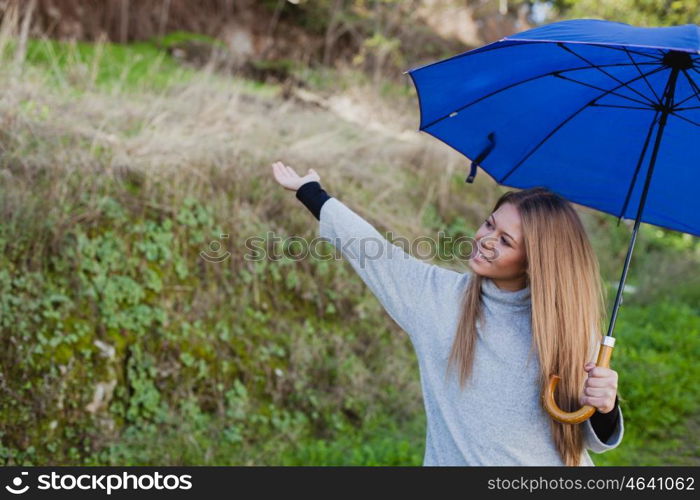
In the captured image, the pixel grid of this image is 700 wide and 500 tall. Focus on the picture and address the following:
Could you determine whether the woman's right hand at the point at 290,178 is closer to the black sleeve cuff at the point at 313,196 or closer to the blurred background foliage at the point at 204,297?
the black sleeve cuff at the point at 313,196


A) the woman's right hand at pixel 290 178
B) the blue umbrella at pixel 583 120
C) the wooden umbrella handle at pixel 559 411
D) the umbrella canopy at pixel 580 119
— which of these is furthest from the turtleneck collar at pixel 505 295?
the umbrella canopy at pixel 580 119

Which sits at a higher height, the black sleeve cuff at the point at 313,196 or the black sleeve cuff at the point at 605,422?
the black sleeve cuff at the point at 313,196

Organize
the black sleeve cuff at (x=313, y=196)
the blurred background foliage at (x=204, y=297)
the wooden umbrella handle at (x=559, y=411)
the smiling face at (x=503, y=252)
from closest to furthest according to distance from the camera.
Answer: the wooden umbrella handle at (x=559, y=411) → the smiling face at (x=503, y=252) → the black sleeve cuff at (x=313, y=196) → the blurred background foliage at (x=204, y=297)

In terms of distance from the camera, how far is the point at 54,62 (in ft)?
19.5

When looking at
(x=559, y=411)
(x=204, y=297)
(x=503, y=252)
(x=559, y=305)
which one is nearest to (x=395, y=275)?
(x=503, y=252)

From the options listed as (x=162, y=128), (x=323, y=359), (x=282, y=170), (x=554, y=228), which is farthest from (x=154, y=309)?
(x=554, y=228)

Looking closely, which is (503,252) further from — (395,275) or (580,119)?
(580,119)

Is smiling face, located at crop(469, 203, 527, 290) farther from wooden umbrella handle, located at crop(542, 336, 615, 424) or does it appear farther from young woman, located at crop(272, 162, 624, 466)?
wooden umbrella handle, located at crop(542, 336, 615, 424)

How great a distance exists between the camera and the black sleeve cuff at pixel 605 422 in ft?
7.14

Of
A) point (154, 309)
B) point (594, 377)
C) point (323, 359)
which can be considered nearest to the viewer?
point (594, 377)

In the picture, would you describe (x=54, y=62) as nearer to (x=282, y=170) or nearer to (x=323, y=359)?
(x=323, y=359)

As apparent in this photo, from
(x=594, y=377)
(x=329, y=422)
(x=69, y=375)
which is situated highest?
(x=594, y=377)

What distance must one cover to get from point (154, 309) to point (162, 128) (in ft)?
6.25

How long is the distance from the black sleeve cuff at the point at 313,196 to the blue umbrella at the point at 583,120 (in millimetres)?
713
